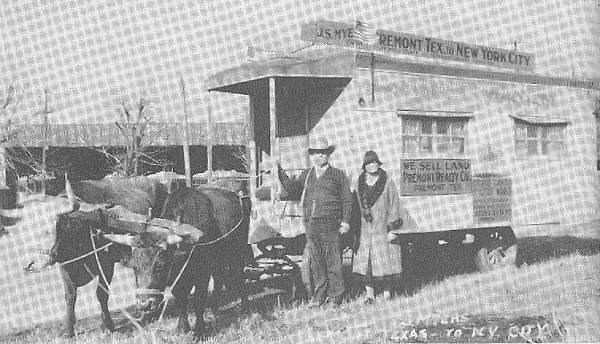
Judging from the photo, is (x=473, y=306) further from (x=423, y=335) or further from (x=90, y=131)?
(x=90, y=131)

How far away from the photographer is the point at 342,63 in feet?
18.2

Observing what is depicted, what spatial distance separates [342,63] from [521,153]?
2.55 m

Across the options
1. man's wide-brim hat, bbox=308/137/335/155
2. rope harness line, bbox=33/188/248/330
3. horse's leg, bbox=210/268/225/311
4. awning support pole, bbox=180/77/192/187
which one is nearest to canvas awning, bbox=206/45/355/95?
awning support pole, bbox=180/77/192/187

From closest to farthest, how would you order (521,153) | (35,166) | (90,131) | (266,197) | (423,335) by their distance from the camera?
(35,166), (423,335), (90,131), (266,197), (521,153)

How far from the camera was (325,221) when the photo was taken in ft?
17.8

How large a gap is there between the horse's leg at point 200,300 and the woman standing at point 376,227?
1525mm

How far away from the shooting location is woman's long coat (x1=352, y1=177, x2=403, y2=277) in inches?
225

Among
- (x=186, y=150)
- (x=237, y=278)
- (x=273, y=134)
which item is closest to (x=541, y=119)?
(x=273, y=134)

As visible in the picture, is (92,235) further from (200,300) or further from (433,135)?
(433,135)

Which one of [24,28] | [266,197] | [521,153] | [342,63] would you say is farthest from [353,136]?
[24,28]

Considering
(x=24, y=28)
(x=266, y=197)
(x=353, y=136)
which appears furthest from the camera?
(x=266, y=197)

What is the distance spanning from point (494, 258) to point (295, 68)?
140 inches

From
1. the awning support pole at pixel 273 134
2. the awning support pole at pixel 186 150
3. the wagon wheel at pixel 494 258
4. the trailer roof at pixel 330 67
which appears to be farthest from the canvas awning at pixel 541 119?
the awning support pole at pixel 186 150

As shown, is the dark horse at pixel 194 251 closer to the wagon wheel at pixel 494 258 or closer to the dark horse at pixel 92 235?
the dark horse at pixel 92 235
